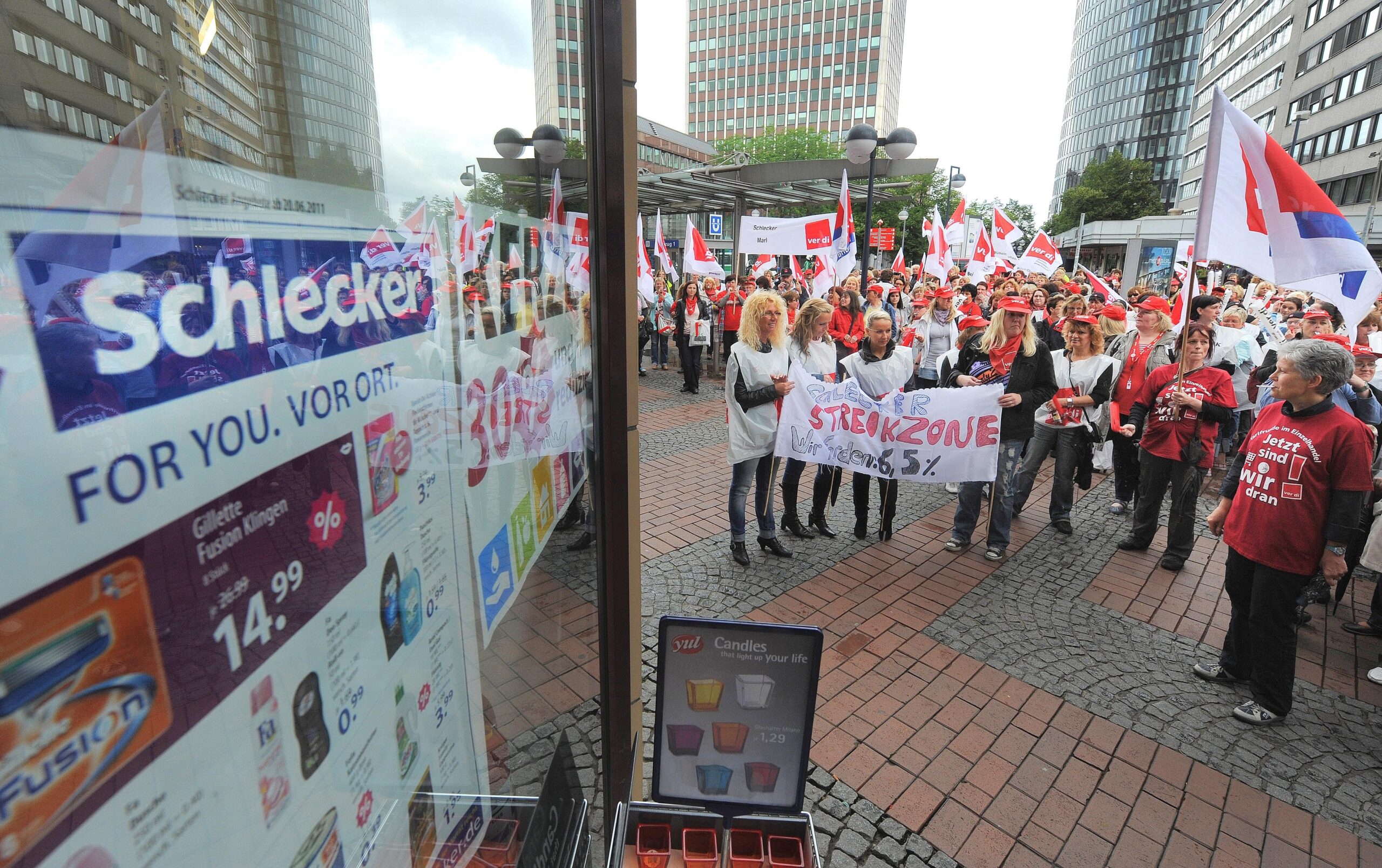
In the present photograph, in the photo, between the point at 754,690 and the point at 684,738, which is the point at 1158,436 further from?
the point at 684,738

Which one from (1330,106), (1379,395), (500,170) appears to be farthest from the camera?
(1330,106)

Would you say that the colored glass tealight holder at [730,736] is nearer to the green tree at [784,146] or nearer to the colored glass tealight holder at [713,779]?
the colored glass tealight holder at [713,779]

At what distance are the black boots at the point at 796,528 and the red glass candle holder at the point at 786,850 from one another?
389 centimetres

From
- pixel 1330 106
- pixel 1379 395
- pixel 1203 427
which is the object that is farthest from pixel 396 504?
pixel 1330 106

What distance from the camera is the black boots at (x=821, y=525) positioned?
230 inches

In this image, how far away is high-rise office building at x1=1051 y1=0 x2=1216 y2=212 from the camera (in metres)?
87.8

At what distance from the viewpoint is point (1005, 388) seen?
530 centimetres

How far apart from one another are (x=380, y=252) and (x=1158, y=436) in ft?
19.9

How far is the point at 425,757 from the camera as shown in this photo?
107cm

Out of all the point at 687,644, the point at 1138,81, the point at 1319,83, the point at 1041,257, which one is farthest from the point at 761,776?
the point at 1138,81

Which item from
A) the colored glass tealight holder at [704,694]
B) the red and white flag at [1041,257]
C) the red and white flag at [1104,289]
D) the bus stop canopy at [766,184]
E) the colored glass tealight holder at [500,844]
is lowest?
the colored glass tealight holder at [704,694]

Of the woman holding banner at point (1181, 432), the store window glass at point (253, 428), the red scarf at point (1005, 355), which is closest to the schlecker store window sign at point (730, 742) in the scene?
the store window glass at point (253, 428)

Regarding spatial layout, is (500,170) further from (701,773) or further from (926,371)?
(926,371)

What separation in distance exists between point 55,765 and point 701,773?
199cm
